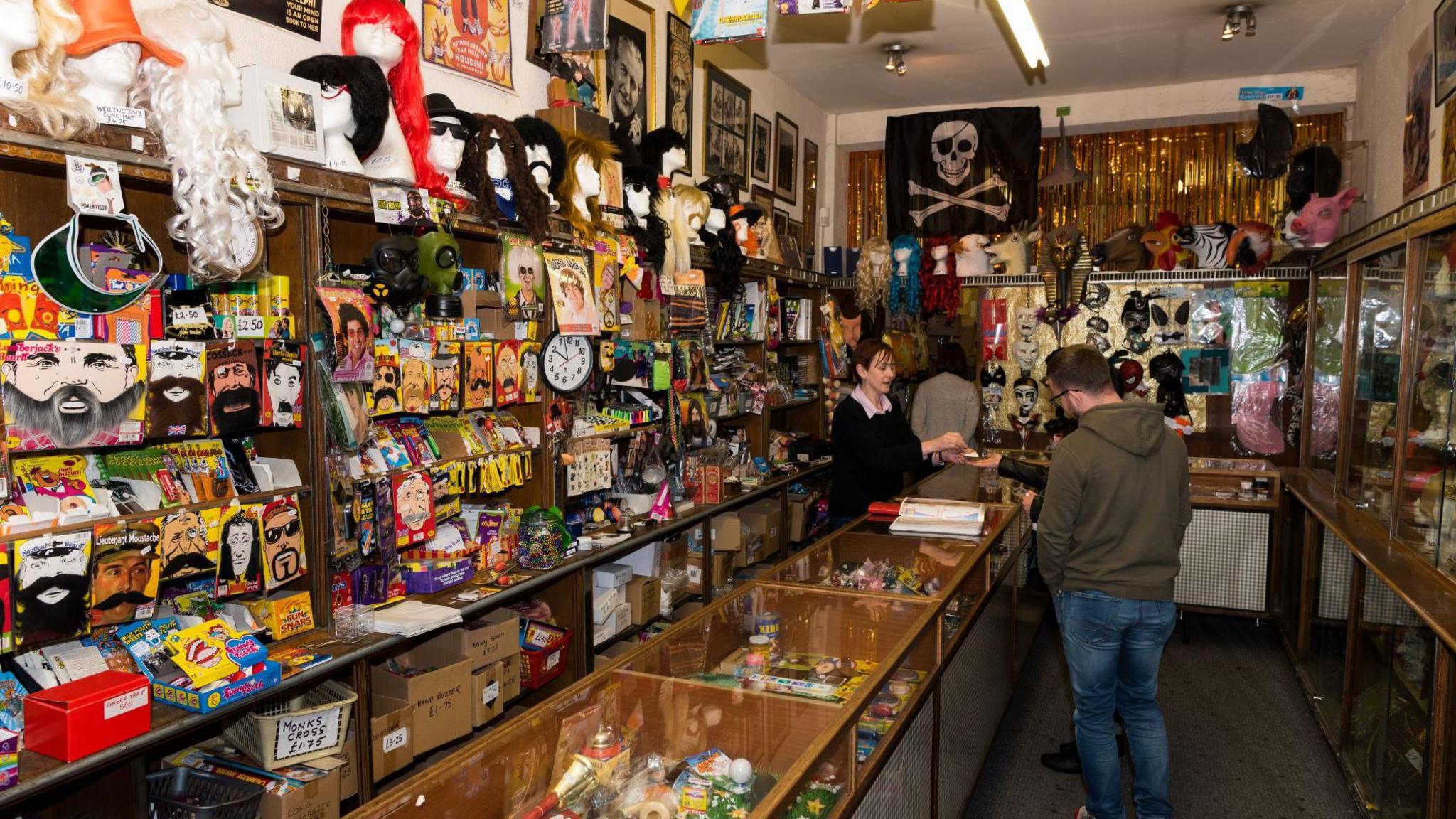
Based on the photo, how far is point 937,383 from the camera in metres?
6.45

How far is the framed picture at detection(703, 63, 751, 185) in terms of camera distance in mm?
5605

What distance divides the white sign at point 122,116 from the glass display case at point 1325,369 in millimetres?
5076

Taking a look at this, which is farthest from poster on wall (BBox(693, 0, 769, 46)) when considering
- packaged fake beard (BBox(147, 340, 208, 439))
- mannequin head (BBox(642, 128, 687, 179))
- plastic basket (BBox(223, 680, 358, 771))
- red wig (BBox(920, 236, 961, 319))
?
red wig (BBox(920, 236, 961, 319))

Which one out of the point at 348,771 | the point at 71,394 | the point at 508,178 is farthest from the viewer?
the point at 508,178

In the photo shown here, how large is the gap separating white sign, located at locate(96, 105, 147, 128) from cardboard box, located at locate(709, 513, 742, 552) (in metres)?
3.25

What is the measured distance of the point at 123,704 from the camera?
81.3 inches

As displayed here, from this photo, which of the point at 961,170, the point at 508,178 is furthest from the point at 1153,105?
the point at 508,178

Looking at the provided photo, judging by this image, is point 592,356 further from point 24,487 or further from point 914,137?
point 914,137

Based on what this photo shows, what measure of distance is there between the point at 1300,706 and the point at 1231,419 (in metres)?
2.26

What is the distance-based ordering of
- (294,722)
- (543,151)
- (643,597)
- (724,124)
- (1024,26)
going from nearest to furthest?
(294,722), (543,151), (643,597), (1024,26), (724,124)

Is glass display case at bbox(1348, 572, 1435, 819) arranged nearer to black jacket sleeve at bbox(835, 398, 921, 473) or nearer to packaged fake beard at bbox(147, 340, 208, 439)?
black jacket sleeve at bbox(835, 398, 921, 473)

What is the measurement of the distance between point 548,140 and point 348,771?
225 centimetres

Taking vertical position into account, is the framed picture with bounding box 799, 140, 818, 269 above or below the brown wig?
above

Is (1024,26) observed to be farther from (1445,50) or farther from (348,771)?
(348,771)
